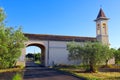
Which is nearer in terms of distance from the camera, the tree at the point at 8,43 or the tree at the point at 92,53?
the tree at the point at 8,43

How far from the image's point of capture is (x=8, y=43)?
17422 mm

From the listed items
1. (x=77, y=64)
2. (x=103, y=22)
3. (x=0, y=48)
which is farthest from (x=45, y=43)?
(x=0, y=48)

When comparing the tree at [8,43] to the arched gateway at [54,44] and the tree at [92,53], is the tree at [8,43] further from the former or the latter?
the arched gateway at [54,44]

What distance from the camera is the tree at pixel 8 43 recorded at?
637 inches

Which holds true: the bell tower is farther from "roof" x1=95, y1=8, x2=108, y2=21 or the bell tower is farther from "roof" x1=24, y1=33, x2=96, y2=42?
"roof" x1=24, y1=33, x2=96, y2=42

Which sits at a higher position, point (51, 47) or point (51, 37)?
point (51, 37)

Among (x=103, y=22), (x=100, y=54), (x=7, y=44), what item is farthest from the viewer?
(x=103, y=22)

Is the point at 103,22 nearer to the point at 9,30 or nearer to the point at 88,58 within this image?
the point at 88,58

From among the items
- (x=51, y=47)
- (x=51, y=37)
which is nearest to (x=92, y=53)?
(x=51, y=47)

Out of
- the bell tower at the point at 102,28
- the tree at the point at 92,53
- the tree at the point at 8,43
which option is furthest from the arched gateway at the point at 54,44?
the tree at the point at 8,43

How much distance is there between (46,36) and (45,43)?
2.31 meters

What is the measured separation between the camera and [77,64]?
3812 centimetres

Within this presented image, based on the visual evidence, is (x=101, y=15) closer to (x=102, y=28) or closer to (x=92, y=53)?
(x=102, y=28)

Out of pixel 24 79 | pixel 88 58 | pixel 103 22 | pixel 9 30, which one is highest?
pixel 103 22
